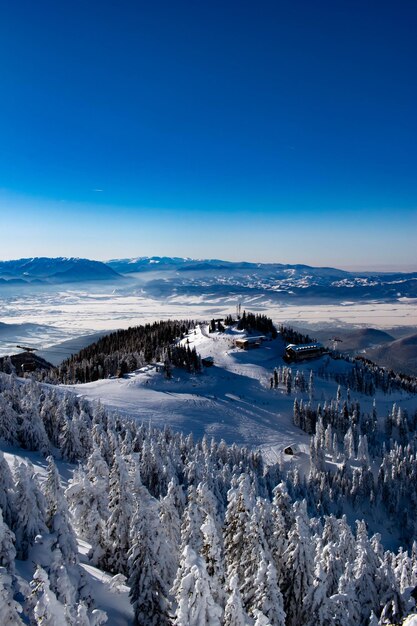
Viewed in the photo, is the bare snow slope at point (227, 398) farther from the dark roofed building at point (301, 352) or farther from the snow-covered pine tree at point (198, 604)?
the snow-covered pine tree at point (198, 604)

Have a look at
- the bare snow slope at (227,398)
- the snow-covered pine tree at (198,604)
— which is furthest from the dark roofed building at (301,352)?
the snow-covered pine tree at (198,604)

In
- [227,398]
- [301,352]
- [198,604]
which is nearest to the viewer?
[198,604]

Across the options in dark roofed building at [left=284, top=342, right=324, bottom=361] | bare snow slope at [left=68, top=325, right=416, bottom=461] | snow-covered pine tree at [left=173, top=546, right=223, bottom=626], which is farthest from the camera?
dark roofed building at [left=284, top=342, right=324, bottom=361]

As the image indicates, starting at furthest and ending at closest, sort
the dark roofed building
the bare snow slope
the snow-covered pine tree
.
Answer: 1. the dark roofed building
2. the bare snow slope
3. the snow-covered pine tree

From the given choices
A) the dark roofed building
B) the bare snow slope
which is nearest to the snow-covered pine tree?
the bare snow slope

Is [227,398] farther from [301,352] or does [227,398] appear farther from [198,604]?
[198,604]

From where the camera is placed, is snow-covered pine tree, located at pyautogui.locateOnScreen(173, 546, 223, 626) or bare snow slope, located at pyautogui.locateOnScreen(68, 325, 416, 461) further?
bare snow slope, located at pyautogui.locateOnScreen(68, 325, 416, 461)

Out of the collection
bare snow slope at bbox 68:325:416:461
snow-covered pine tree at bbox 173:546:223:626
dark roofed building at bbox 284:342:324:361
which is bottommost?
bare snow slope at bbox 68:325:416:461

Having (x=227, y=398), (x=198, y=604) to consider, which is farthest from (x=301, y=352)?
(x=198, y=604)

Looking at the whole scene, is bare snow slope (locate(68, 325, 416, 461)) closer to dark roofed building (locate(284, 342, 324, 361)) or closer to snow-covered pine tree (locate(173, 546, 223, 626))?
dark roofed building (locate(284, 342, 324, 361))

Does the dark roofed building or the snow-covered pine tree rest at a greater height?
the snow-covered pine tree
